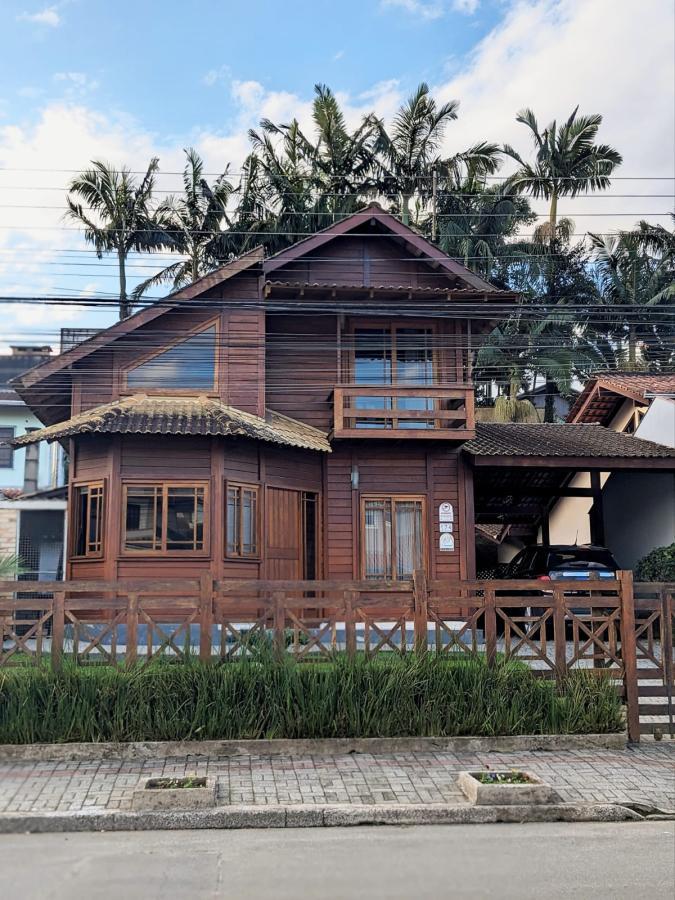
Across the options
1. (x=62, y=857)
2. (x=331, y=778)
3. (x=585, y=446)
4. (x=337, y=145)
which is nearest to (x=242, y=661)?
(x=331, y=778)

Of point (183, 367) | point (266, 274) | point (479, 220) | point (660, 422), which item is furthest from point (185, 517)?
point (479, 220)

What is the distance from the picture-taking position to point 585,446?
741 inches

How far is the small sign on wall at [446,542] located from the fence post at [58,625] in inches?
387

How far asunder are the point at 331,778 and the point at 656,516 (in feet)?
49.6

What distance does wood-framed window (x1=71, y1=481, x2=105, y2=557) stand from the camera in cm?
1558

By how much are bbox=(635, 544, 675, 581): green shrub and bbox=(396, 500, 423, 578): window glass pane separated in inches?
191

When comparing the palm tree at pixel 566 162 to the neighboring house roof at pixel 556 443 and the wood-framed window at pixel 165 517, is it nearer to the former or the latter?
the neighboring house roof at pixel 556 443

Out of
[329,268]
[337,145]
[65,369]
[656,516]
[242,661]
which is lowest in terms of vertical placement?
[242,661]

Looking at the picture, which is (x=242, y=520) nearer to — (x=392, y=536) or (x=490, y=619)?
(x=392, y=536)

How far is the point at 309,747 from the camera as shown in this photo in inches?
334

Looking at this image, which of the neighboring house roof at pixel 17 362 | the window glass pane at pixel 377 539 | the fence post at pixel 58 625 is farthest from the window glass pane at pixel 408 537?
the neighboring house roof at pixel 17 362

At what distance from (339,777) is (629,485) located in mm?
16512

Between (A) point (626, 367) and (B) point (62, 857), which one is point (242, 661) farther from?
(A) point (626, 367)

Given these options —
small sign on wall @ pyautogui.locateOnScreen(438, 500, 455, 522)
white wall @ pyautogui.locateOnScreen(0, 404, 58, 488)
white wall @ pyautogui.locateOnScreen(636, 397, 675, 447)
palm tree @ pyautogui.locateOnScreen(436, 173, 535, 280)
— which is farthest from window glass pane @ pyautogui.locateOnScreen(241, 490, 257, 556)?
palm tree @ pyautogui.locateOnScreen(436, 173, 535, 280)
